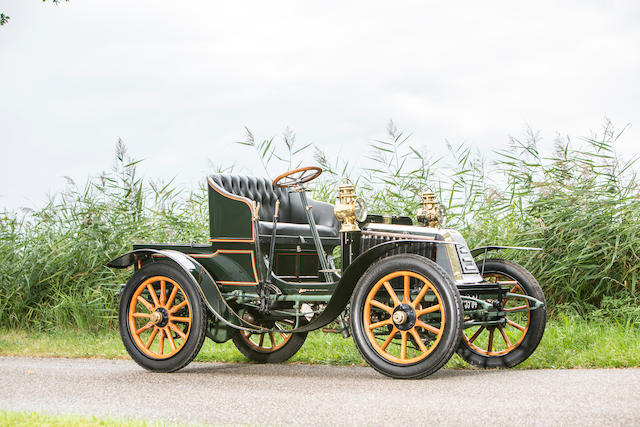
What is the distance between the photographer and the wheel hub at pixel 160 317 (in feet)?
20.0

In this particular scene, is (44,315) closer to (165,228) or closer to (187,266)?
(165,228)

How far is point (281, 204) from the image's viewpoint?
686 centimetres

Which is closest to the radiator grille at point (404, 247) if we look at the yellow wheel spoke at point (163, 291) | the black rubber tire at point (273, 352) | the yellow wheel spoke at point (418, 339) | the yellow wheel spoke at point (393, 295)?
the yellow wheel spoke at point (393, 295)

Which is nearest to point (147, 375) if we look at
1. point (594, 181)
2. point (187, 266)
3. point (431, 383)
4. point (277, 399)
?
point (187, 266)

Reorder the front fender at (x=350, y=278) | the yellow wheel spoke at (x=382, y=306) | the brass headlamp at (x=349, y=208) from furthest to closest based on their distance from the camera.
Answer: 1. the brass headlamp at (x=349, y=208)
2. the front fender at (x=350, y=278)
3. the yellow wheel spoke at (x=382, y=306)

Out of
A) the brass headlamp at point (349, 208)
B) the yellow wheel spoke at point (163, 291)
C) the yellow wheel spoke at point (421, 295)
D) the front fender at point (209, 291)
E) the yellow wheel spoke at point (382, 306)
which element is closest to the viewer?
the yellow wheel spoke at point (421, 295)

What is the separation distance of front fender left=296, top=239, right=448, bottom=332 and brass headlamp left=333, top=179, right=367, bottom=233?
1.02 ft

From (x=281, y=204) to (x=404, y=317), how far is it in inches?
83.6

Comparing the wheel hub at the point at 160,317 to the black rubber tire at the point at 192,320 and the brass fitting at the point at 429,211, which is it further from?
the brass fitting at the point at 429,211

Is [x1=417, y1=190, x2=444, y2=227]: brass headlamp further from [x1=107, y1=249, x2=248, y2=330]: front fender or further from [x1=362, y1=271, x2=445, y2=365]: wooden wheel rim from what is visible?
[x1=107, y1=249, x2=248, y2=330]: front fender

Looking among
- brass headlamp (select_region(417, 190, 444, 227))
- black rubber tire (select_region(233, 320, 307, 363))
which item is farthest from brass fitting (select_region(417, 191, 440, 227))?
Result: black rubber tire (select_region(233, 320, 307, 363))

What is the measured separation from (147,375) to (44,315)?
4.13 m

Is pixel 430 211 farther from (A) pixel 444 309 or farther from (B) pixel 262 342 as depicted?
(B) pixel 262 342

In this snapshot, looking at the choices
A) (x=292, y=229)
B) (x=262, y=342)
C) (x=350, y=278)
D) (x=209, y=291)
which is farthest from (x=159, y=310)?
(x=350, y=278)
